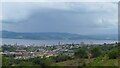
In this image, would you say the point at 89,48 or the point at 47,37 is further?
the point at 47,37

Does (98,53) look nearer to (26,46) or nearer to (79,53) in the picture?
(79,53)

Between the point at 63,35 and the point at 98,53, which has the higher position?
the point at 63,35

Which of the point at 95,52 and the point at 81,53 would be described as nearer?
the point at 81,53

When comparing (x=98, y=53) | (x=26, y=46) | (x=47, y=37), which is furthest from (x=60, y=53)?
(x=47, y=37)

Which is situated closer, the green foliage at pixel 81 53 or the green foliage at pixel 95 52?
the green foliage at pixel 81 53

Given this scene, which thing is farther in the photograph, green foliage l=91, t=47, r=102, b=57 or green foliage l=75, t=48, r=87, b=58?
green foliage l=91, t=47, r=102, b=57

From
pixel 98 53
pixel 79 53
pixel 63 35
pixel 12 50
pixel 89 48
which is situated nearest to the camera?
pixel 12 50

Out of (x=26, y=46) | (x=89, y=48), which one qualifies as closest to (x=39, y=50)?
(x=26, y=46)

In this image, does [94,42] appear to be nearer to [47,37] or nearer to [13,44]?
[47,37]

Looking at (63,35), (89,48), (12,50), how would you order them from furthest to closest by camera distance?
(63,35), (89,48), (12,50)
